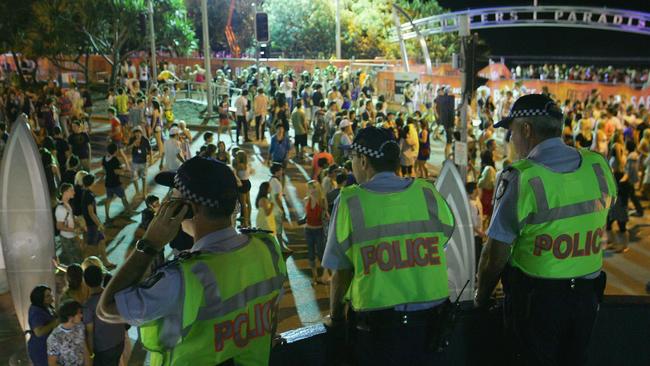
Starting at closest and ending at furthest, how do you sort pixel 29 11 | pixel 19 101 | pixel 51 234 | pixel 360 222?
pixel 360 222
pixel 51 234
pixel 19 101
pixel 29 11

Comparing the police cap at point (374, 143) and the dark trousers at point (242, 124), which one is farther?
the dark trousers at point (242, 124)

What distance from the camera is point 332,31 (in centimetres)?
5200

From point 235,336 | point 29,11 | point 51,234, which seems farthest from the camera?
point 29,11

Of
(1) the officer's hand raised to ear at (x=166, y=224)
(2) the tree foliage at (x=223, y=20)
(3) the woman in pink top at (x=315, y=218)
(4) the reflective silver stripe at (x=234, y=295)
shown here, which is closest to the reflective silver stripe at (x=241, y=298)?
(4) the reflective silver stripe at (x=234, y=295)

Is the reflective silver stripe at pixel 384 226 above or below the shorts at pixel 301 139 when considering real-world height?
above

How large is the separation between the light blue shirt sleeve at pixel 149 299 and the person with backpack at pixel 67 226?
7449 millimetres

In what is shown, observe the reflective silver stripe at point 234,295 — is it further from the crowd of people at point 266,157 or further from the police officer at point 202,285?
the crowd of people at point 266,157

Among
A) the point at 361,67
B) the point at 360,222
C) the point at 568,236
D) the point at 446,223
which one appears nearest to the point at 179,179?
the point at 360,222

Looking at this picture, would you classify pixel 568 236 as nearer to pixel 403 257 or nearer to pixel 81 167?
pixel 403 257

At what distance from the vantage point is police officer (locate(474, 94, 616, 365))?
9.38ft

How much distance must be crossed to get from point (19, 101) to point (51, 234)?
1684 centimetres

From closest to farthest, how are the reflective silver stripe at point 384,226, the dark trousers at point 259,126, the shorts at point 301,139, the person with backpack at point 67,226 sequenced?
the reflective silver stripe at point 384,226 → the person with backpack at point 67,226 → the shorts at point 301,139 → the dark trousers at point 259,126

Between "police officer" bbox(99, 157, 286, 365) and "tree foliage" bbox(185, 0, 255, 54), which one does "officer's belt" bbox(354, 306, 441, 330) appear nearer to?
"police officer" bbox(99, 157, 286, 365)

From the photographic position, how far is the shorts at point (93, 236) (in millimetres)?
9586
